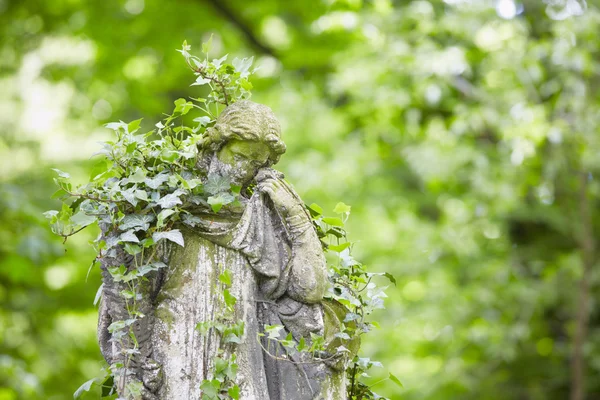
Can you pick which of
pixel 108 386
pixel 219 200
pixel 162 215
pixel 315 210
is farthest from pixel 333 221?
pixel 108 386

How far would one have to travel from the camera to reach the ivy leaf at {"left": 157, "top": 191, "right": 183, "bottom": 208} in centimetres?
296

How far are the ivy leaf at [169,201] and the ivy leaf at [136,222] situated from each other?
3.2 inches

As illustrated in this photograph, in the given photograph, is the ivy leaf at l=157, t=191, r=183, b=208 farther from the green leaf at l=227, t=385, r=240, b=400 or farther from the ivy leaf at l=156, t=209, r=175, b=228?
the green leaf at l=227, t=385, r=240, b=400

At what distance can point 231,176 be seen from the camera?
3170 mm

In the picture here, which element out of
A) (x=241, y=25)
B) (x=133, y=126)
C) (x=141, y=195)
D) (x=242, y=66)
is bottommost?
(x=141, y=195)

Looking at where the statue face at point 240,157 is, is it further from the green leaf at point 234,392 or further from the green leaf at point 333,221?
the green leaf at point 234,392

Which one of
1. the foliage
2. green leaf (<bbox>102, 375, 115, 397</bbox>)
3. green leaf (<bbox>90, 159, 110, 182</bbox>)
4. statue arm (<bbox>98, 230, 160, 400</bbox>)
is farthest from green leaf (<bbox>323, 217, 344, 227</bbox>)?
green leaf (<bbox>102, 375, 115, 397</bbox>)

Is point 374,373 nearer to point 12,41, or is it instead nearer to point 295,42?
point 295,42

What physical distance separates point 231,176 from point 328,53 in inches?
356

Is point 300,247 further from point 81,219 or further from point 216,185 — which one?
point 81,219

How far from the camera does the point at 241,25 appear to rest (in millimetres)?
11992

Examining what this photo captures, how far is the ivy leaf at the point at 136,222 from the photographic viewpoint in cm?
294

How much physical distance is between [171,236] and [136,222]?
0.52ft

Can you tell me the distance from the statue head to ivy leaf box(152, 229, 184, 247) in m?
0.36
